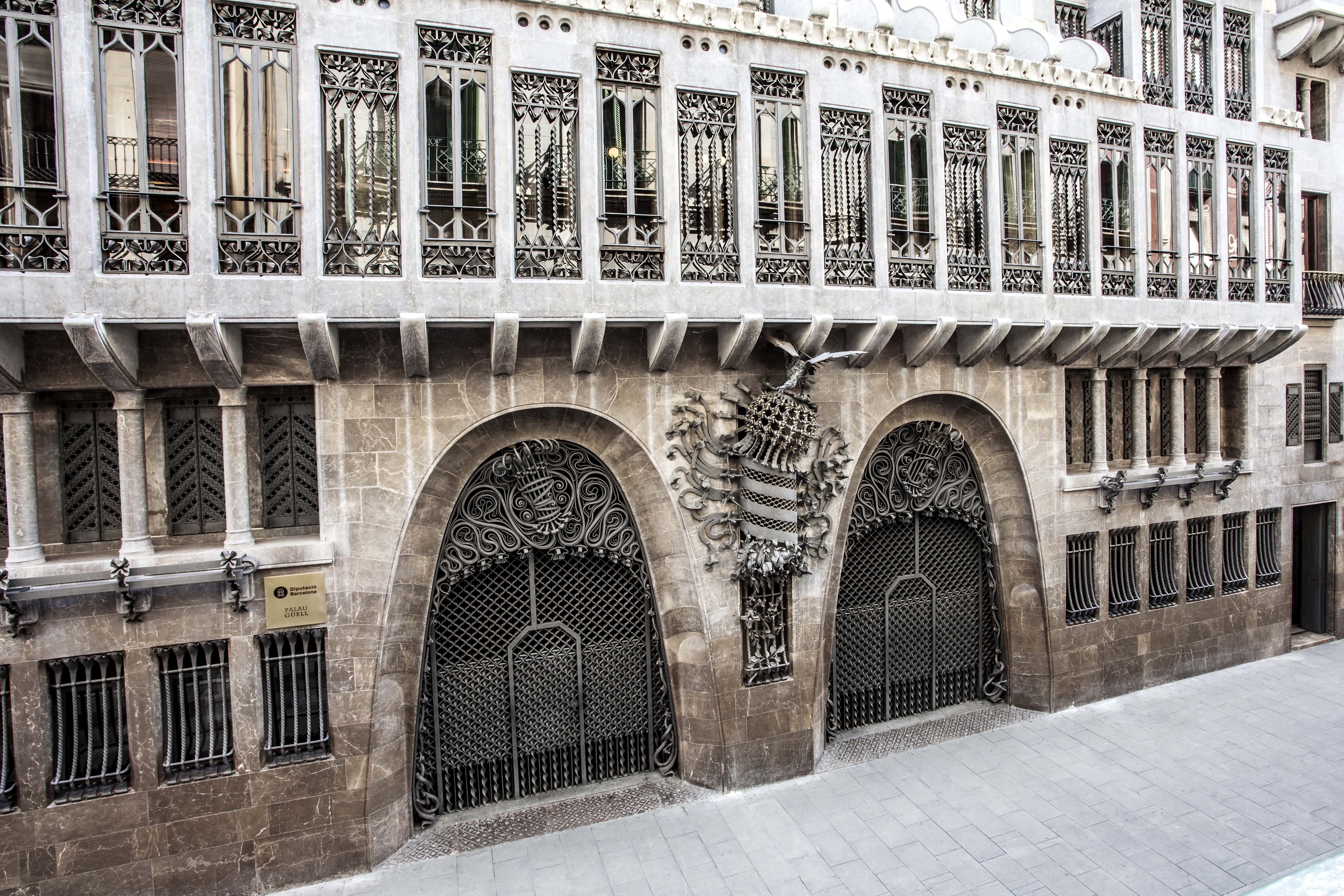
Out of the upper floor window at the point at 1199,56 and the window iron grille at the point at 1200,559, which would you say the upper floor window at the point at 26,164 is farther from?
the window iron grille at the point at 1200,559

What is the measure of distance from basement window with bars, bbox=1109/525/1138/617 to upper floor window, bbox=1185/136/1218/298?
3.62m

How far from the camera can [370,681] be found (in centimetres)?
755

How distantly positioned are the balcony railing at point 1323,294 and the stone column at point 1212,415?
2.58 meters

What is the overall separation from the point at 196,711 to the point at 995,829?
8031mm

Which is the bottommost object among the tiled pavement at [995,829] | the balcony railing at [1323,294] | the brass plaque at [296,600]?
the tiled pavement at [995,829]

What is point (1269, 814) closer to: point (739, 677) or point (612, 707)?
point (739, 677)

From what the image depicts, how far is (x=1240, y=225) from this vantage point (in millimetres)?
11586

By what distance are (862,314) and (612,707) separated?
5462 mm

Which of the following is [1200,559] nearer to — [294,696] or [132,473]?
[294,696]

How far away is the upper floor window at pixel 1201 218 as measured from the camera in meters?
11.1

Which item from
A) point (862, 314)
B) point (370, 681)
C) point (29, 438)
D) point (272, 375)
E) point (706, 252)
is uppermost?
point (706, 252)

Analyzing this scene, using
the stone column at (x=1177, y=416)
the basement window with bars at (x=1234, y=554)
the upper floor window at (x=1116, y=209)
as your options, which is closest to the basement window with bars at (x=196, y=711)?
the upper floor window at (x=1116, y=209)

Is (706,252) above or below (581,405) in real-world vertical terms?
above

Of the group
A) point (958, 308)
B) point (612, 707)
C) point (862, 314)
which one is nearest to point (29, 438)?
point (612, 707)
